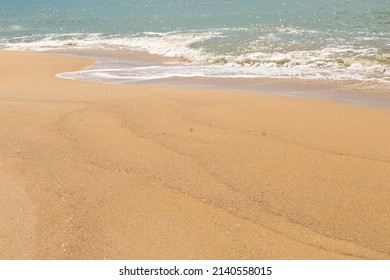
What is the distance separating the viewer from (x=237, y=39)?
54.1ft

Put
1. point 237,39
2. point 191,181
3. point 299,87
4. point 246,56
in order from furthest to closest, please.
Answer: point 237,39, point 246,56, point 299,87, point 191,181

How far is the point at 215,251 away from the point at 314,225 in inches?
31.3

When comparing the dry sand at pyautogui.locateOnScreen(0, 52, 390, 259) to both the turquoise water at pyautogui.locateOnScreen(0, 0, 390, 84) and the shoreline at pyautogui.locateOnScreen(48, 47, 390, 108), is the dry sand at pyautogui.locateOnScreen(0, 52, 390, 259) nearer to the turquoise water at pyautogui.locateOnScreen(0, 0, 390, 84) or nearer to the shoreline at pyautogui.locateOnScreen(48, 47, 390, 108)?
the shoreline at pyautogui.locateOnScreen(48, 47, 390, 108)

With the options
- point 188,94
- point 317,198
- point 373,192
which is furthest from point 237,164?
point 188,94

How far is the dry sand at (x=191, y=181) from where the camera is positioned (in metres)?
3.10

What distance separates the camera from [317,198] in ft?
12.0

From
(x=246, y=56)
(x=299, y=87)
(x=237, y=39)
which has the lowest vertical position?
(x=299, y=87)

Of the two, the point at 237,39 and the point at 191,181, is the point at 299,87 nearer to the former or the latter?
the point at 191,181

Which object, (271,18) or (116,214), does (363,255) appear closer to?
(116,214)

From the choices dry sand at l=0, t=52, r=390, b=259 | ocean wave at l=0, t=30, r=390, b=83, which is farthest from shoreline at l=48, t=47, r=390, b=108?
dry sand at l=0, t=52, r=390, b=259

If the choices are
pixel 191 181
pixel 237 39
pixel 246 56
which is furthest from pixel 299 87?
pixel 237 39

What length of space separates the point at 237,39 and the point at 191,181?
522 inches

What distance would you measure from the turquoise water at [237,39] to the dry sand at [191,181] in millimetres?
4323


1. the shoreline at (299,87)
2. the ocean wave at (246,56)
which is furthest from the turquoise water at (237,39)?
the shoreline at (299,87)
